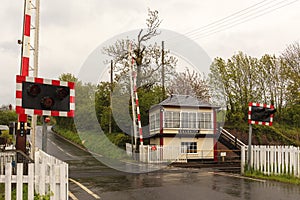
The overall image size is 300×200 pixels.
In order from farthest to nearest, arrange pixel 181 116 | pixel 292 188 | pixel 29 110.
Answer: pixel 181 116 → pixel 292 188 → pixel 29 110

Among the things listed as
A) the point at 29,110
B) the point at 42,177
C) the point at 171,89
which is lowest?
the point at 42,177

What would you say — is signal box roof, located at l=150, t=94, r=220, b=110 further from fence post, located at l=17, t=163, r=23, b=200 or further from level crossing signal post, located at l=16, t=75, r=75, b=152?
fence post, located at l=17, t=163, r=23, b=200

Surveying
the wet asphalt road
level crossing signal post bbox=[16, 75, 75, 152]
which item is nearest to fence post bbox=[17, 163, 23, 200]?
level crossing signal post bbox=[16, 75, 75, 152]

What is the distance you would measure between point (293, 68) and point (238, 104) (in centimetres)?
649

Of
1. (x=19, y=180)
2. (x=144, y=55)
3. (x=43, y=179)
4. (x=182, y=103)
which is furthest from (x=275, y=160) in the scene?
(x=144, y=55)

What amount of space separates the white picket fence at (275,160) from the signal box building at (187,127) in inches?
397

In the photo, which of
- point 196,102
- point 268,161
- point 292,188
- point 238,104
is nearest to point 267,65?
point 238,104

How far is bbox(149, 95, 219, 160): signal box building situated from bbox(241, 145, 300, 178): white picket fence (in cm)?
1008

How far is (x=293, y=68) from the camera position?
109ft

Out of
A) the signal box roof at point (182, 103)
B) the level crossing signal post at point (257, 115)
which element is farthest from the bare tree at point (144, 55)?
Answer: the level crossing signal post at point (257, 115)

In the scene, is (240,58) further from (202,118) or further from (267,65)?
(202,118)

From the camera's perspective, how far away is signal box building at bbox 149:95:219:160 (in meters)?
24.4

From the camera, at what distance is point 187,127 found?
984 inches

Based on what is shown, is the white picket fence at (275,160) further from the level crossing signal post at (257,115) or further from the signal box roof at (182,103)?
the signal box roof at (182,103)
